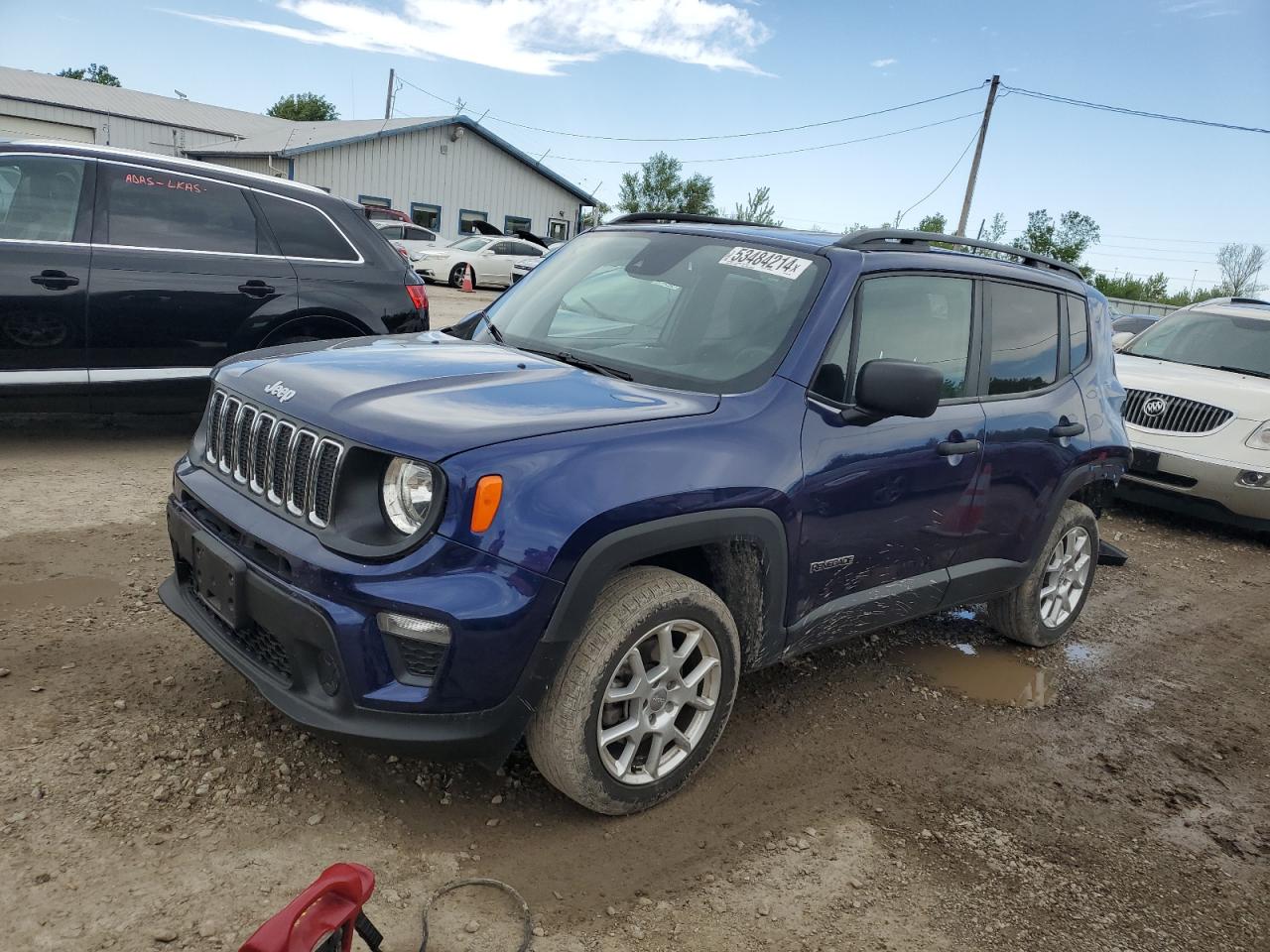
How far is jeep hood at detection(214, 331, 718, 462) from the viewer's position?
2.59 meters

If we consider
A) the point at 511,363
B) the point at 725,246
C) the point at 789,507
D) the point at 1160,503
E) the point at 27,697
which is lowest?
the point at 27,697

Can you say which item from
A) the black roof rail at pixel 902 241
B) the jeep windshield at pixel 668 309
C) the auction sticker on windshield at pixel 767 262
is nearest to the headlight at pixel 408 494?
the jeep windshield at pixel 668 309

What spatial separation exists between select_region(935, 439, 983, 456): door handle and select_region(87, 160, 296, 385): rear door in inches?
178

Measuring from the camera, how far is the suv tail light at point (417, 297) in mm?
6879

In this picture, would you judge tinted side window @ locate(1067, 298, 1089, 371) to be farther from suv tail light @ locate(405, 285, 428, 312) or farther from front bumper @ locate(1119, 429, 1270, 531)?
suv tail light @ locate(405, 285, 428, 312)

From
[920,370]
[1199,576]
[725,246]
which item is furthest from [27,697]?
[1199,576]

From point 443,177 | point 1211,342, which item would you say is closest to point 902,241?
point 1211,342

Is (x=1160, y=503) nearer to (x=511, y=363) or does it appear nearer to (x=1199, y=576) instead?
(x=1199, y=576)

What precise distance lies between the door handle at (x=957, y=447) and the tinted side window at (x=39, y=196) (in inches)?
202

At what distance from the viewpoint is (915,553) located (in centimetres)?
372

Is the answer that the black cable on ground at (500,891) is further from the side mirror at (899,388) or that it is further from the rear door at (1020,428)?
the rear door at (1020,428)

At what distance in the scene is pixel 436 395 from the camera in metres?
2.83

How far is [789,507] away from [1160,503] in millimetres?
5959

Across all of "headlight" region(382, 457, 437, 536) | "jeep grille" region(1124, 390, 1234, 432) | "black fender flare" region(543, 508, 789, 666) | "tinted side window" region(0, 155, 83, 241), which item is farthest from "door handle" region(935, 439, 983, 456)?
"tinted side window" region(0, 155, 83, 241)
